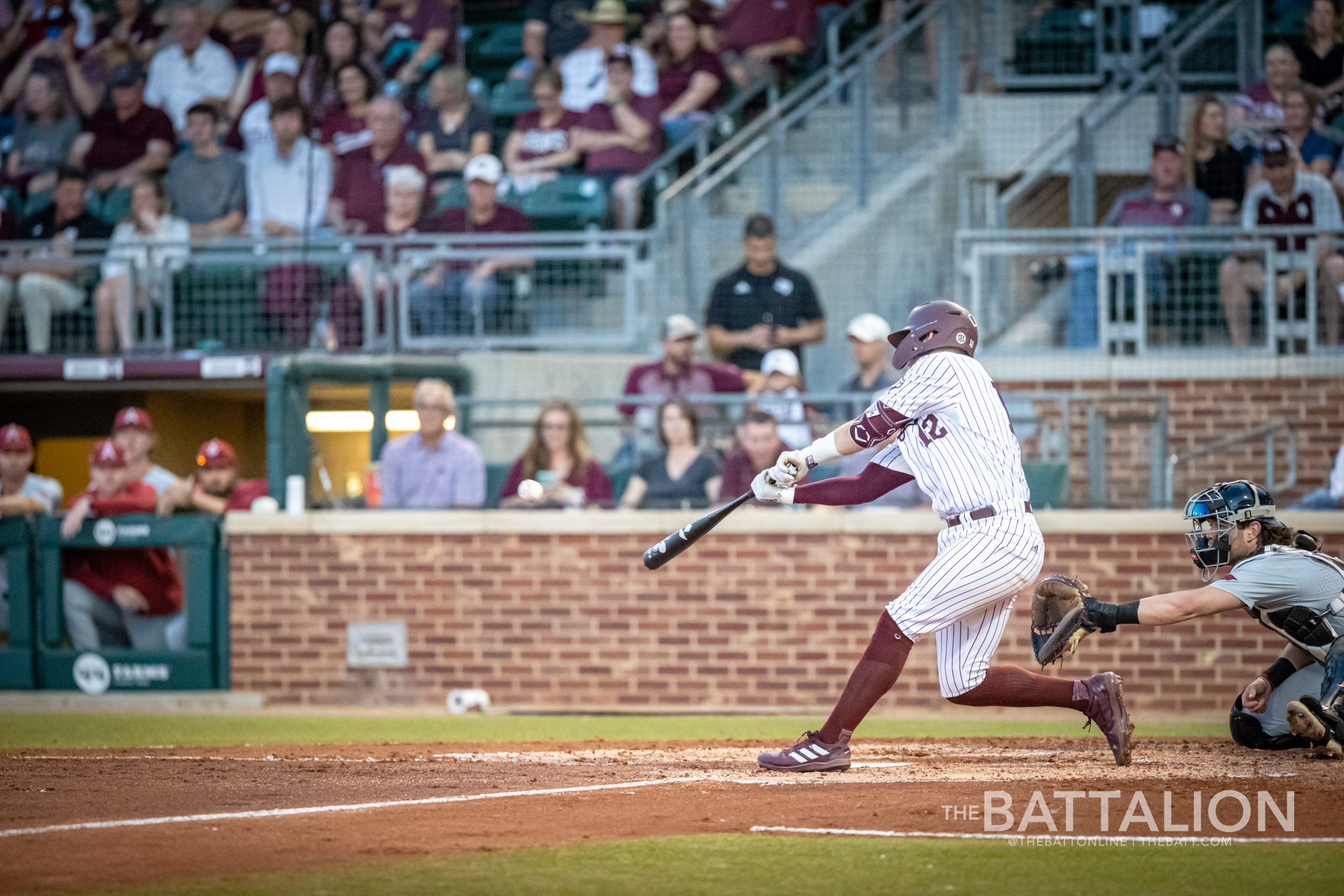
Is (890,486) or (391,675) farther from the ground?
(890,486)

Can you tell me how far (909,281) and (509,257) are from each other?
299 cm

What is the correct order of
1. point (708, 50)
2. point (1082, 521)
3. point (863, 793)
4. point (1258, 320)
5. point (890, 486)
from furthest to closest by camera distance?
point (708, 50)
point (1258, 320)
point (1082, 521)
point (890, 486)
point (863, 793)

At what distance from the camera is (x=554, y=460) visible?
9.93 m

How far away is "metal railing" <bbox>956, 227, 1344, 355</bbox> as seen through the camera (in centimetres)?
1001

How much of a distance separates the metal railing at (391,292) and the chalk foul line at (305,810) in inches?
216

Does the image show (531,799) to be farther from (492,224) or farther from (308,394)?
(492,224)

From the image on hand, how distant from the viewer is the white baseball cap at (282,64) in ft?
43.2

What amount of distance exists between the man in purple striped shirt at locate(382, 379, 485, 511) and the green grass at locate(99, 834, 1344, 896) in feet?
18.0

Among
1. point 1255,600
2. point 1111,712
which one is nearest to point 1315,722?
point 1255,600

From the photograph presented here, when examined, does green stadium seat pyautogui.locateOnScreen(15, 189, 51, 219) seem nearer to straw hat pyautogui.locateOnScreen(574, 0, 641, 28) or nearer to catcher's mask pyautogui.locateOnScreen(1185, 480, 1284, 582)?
straw hat pyautogui.locateOnScreen(574, 0, 641, 28)

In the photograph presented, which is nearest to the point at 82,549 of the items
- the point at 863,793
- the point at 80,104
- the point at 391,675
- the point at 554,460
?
the point at 391,675

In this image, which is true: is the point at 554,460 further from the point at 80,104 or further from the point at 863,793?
the point at 80,104

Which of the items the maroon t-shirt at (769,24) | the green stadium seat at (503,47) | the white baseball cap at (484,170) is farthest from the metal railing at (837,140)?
the green stadium seat at (503,47)

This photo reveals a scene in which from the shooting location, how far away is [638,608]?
969 centimetres
